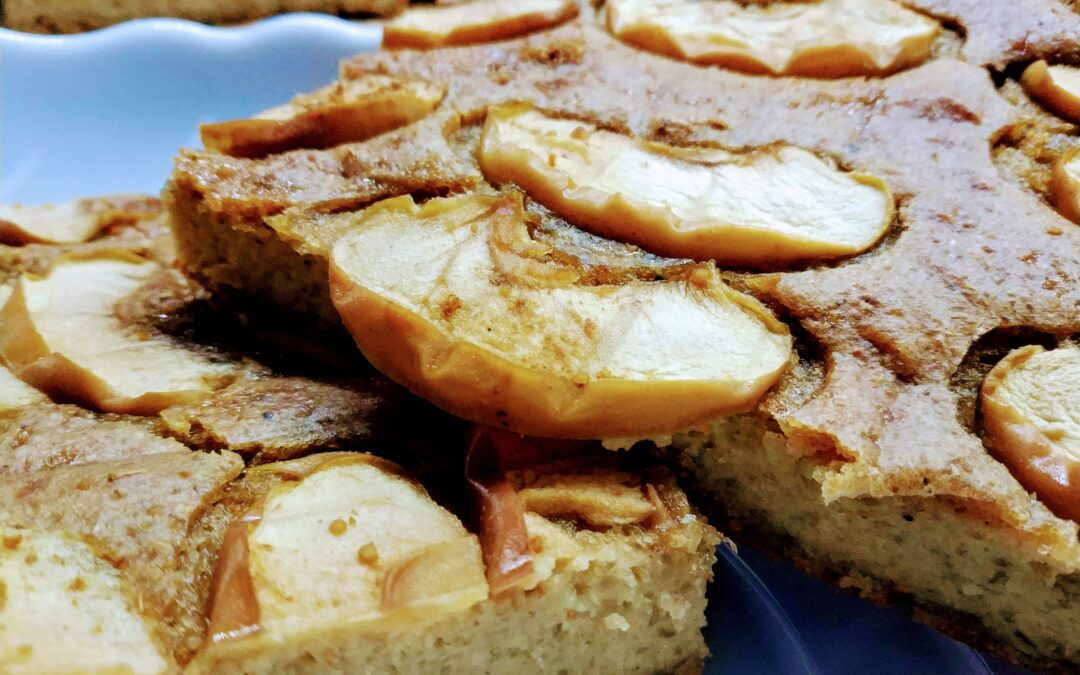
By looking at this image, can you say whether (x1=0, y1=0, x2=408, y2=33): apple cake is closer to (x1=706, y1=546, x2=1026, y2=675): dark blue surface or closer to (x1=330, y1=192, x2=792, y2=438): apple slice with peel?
(x1=330, y1=192, x2=792, y2=438): apple slice with peel

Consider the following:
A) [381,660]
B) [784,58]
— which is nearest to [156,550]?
[381,660]

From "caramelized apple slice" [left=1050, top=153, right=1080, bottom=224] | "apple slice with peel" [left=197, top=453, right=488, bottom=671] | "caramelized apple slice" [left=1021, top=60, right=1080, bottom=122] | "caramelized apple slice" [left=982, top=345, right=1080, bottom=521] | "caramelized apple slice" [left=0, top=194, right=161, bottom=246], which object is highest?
"caramelized apple slice" [left=1021, top=60, right=1080, bottom=122]

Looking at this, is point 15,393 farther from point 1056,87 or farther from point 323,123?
point 1056,87

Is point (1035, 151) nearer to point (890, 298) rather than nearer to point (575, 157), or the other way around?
point (890, 298)

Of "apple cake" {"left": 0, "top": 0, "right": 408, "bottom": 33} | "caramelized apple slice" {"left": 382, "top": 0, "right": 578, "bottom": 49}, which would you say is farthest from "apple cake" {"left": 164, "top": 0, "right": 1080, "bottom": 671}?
"apple cake" {"left": 0, "top": 0, "right": 408, "bottom": 33}

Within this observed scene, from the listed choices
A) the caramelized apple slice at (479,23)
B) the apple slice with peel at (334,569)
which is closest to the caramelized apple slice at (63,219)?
the caramelized apple slice at (479,23)

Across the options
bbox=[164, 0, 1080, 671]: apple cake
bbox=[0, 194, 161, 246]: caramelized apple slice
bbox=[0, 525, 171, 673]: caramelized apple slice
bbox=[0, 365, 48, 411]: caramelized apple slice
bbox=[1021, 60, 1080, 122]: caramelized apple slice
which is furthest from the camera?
bbox=[0, 194, 161, 246]: caramelized apple slice

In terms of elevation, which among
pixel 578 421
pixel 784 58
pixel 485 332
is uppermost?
pixel 784 58
